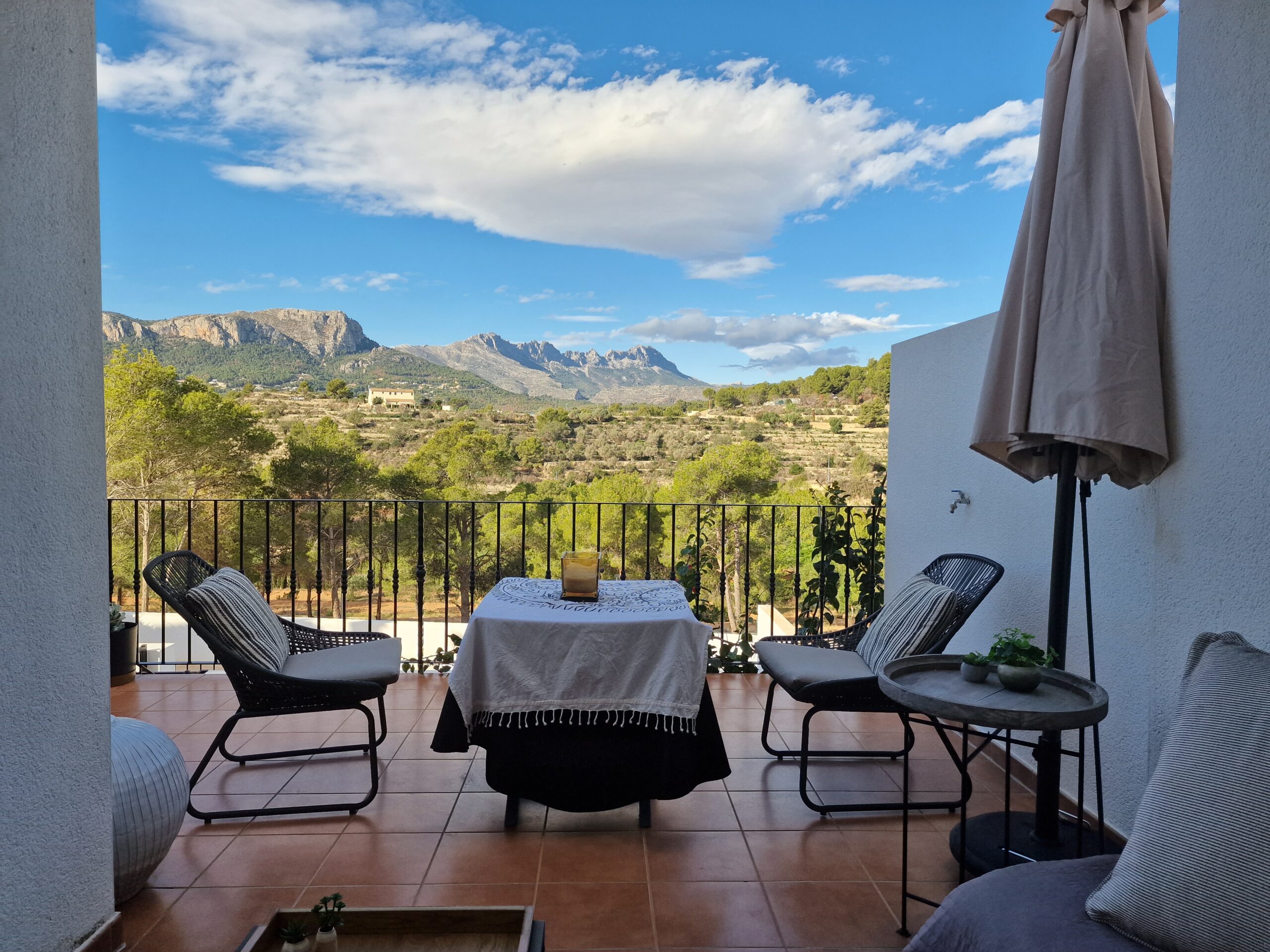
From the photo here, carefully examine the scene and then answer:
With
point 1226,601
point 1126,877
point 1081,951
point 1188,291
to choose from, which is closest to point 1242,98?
point 1188,291

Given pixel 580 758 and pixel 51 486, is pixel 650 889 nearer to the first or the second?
pixel 580 758

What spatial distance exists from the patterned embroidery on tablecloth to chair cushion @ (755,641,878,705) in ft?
1.37

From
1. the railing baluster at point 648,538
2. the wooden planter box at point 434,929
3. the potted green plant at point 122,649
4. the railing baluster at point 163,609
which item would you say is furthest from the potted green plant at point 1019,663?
the potted green plant at point 122,649

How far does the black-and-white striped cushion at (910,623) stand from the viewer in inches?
111

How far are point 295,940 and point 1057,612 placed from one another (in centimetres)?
198

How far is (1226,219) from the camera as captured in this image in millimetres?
1797

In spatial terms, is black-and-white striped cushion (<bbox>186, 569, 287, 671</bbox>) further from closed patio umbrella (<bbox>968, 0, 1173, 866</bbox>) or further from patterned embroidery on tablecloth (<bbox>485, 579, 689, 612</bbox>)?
closed patio umbrella (<bbox>968, 0, 1173, 866</bbox>)

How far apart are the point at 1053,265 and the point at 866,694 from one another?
144 cm

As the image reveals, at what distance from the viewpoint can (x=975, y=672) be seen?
80.4 inches

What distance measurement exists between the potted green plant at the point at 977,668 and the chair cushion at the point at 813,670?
65 centimetres

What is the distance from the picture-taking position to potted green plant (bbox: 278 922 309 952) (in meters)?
1.33

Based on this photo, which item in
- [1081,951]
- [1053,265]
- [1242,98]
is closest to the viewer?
[1081,951]

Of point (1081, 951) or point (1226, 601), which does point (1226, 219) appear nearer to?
point (1226, 601)

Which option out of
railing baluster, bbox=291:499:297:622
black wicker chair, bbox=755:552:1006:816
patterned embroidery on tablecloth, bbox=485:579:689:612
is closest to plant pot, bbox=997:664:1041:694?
black wicker chair, bbox=755:552:1006:816
